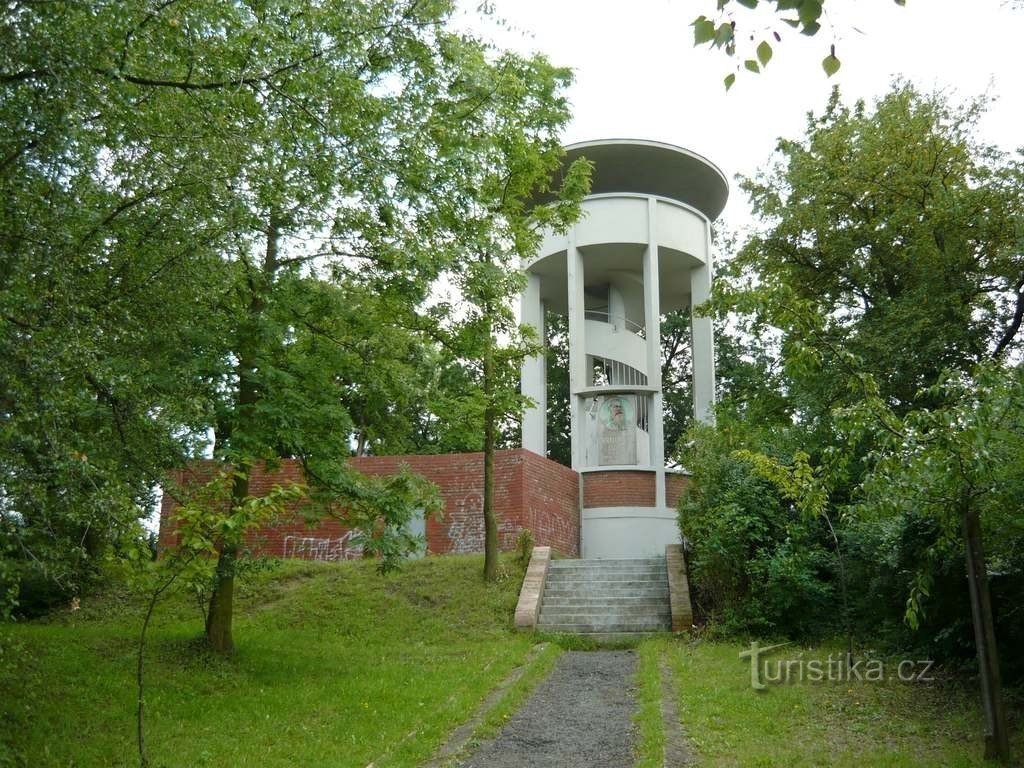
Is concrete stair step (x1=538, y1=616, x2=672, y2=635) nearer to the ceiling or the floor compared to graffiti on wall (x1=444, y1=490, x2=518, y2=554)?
nearer to the floor

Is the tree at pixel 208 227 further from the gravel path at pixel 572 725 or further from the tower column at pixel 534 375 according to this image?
the tower column at pixel 534 375

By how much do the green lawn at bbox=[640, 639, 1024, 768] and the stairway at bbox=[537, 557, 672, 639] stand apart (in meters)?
3.41

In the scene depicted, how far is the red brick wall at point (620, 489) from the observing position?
1917cm

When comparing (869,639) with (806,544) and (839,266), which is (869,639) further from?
(839,266)

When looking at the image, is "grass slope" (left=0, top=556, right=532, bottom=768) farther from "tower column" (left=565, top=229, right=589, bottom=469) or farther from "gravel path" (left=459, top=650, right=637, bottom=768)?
"tower column" (left=565, top=229, right=589, bottom=469)

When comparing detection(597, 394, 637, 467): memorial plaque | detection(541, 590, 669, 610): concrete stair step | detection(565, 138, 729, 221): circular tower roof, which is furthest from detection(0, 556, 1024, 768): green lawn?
detection(565, 138, 729, 221): circular tower roof

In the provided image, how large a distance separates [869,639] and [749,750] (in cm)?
478

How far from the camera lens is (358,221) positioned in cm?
955

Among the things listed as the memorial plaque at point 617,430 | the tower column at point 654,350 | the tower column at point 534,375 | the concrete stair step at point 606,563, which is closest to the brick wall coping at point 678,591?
the concrete stair step at point 606,563

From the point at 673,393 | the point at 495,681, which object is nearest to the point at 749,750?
the point at 495,681

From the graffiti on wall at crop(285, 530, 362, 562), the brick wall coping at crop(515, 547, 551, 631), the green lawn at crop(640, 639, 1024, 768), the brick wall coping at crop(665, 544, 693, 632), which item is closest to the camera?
the green lawn at crop(640, 639, 1024, 768)

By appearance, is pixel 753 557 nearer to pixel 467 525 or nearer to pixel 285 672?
pixel 467 525

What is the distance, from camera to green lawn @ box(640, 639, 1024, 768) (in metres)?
6.82
